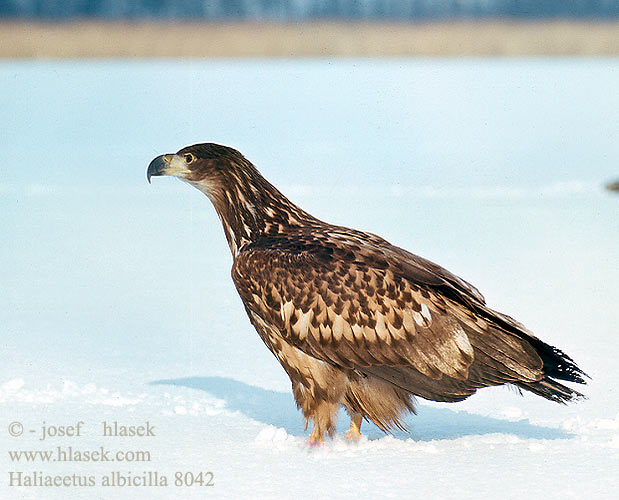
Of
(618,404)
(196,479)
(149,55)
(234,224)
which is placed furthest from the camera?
(149,55)

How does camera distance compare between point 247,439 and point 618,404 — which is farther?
point 618,404

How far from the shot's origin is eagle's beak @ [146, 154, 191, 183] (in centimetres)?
614

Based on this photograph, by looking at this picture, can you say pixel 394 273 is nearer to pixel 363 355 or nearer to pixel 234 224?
pixel 363 355

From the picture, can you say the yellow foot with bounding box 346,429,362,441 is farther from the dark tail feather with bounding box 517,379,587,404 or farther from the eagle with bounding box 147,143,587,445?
the dark tail feather with bounding box 517,379,587,404

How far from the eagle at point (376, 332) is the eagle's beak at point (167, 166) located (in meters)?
0.68

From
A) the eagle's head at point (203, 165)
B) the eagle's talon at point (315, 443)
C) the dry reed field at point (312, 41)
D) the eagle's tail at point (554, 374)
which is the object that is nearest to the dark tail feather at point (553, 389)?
the eagle's tail at point (554, 374)

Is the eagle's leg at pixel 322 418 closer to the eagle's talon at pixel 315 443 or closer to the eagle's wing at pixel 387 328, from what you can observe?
the eagle's talon at pixel 315 443

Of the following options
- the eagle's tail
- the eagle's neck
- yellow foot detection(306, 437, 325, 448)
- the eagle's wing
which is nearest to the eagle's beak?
the eagle's neck

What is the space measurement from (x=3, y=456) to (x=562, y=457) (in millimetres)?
3035

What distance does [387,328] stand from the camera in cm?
550

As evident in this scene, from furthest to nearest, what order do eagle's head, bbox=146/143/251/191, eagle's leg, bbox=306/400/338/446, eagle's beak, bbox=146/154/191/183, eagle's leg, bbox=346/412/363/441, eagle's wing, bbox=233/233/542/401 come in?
eagle's beak, bbox=146/154/191/183 < eagle's head, bbox=146/143/251/191 < eagle's leg, bbox=346/412/363/441 < eagle's leg, bbox=306/400/338/446 < eagle's wing, bbox=233/233/542/401

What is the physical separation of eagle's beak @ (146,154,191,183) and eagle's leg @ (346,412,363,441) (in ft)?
5.57

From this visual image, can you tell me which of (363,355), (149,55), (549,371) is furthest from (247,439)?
(149,55)

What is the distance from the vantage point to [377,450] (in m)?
5.81
